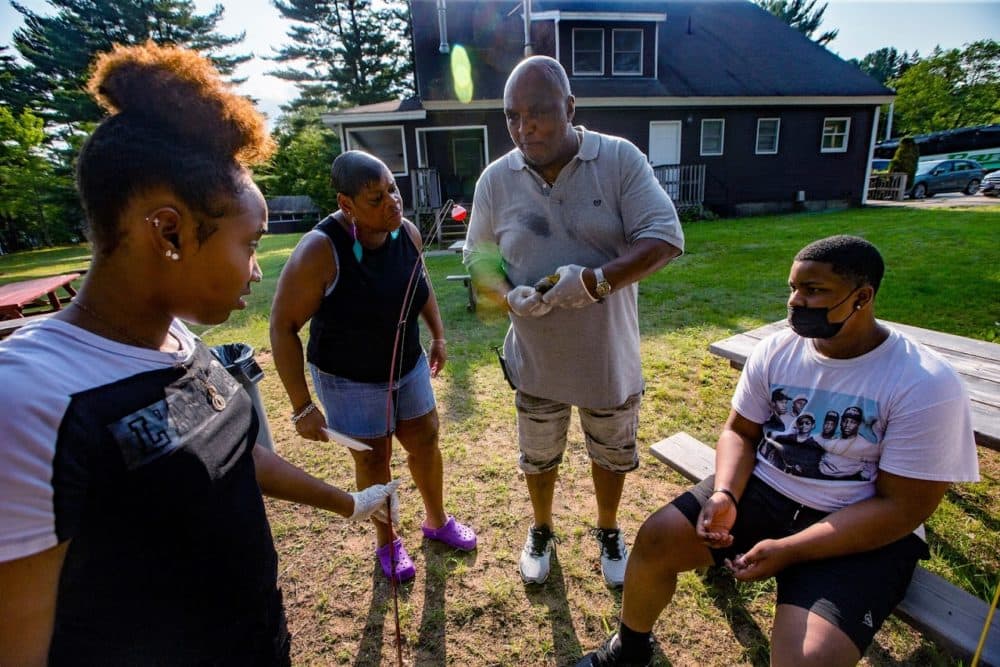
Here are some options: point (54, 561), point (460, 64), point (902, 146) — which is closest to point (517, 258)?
point (54, 561)

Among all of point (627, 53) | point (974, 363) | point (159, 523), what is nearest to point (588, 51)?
point (627, 53)

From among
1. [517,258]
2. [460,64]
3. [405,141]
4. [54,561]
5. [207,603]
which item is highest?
[460,64]

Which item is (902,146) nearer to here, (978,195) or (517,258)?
(978,195)

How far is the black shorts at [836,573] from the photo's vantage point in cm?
140

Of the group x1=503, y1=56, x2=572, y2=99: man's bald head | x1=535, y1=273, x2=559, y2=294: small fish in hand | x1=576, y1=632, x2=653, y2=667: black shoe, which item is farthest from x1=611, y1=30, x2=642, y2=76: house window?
x1=576, y1=632, x2=653, y2=667: black shoe

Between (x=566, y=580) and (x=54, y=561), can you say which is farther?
(x=566, y=580)

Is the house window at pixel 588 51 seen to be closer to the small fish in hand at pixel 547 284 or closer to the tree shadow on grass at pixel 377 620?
the small fish in hand at pixel 547 284

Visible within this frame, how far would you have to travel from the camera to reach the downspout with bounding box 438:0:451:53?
14.2 m

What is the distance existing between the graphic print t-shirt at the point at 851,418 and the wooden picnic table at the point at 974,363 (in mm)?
765

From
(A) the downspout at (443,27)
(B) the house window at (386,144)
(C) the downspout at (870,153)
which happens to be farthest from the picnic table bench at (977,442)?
(C) the downspout at (870,153)

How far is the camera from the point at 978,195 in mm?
18656

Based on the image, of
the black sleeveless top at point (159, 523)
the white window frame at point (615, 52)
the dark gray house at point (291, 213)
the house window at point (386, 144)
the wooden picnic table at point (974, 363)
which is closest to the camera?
the black sleeveless top at point (159, 523)

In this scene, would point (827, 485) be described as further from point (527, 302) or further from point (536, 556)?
point (536, 556)

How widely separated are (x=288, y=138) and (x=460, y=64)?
56.5ft
